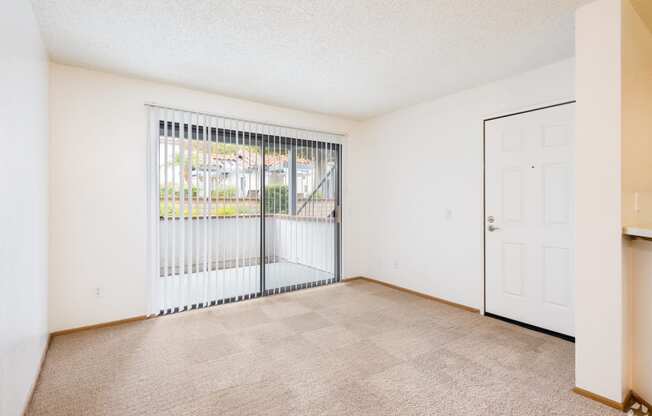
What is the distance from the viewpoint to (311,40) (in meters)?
2.57

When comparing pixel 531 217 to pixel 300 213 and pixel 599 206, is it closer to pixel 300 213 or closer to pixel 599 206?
pixel 599 206

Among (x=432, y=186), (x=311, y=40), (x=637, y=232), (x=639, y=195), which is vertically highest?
(x=311, y=40)

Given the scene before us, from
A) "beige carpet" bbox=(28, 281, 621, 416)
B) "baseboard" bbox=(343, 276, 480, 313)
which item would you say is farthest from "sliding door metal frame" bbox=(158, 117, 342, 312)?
"beige carpet" bbox=(28, 281, 621, 416)

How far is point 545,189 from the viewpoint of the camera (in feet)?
10.0

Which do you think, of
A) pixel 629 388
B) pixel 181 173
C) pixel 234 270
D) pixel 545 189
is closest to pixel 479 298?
pixel 545 189

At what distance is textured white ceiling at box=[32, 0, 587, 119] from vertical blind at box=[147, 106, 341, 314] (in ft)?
2.19

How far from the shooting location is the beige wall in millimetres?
1944

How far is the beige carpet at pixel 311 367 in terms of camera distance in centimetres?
194

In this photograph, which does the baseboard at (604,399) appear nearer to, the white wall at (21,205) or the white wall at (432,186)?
the white wall at (432,186)

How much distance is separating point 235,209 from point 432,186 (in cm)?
252

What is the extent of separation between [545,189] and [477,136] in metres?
0.92

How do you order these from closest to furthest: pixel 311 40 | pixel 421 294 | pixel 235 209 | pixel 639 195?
pixel 639 195 < pixel 311 40 < pixel 235 209 < pixel 421 294

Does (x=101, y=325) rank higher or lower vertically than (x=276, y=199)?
lower

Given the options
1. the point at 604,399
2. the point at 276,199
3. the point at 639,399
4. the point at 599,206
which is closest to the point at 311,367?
the point at 604,399
